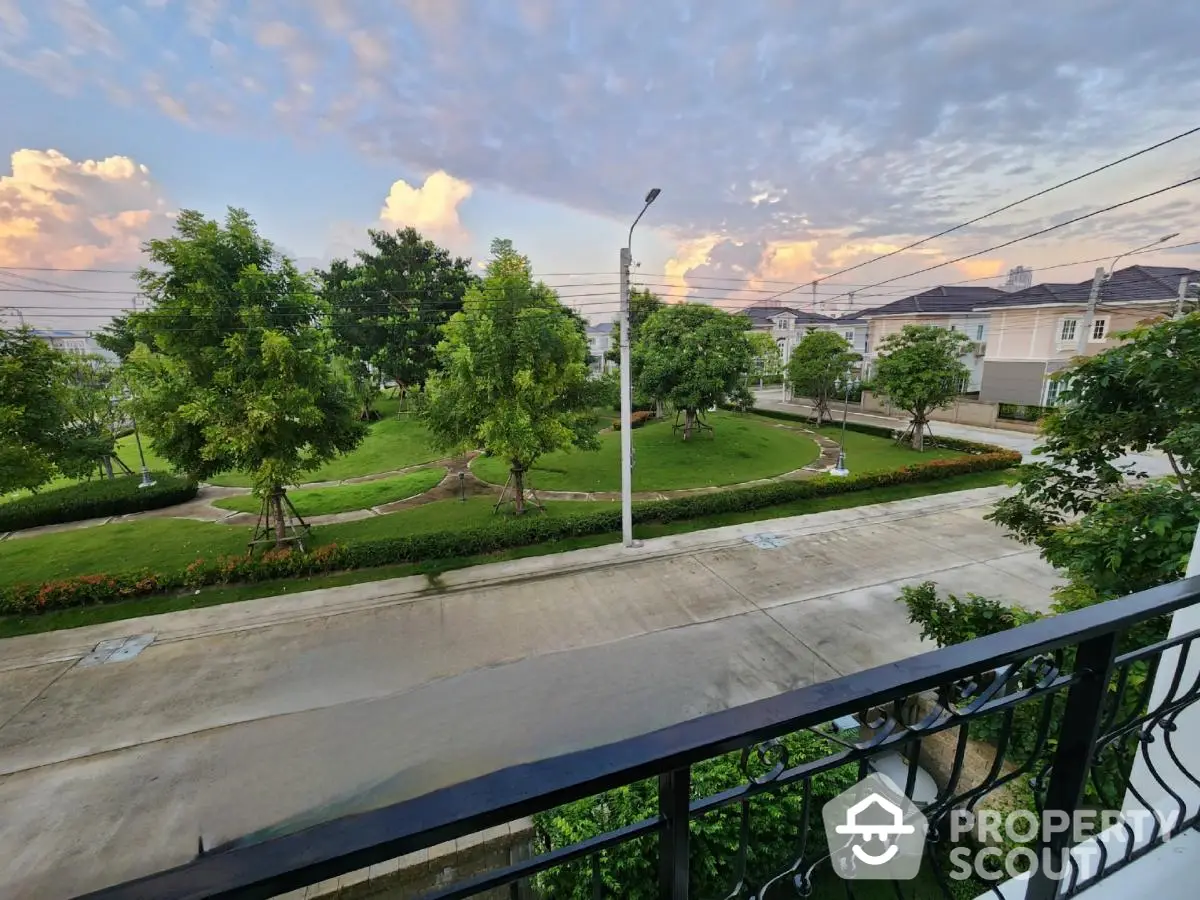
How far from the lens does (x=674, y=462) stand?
1731 cm

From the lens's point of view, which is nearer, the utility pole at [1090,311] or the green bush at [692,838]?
A: the green bush at [692,838]

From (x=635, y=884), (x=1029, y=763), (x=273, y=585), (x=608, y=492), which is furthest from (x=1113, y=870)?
(x=608, y=492)

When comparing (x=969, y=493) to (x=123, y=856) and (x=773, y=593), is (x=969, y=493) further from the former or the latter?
(x=123, y=856)

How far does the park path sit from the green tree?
4427 millimetres

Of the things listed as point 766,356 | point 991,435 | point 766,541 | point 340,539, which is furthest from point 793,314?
point 340,539

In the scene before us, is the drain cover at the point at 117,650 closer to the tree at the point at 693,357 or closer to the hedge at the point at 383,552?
the hedge at the point at 383,552

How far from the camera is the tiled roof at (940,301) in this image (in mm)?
30875

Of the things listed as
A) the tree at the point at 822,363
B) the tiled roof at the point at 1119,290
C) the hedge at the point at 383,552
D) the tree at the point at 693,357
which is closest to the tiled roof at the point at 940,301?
the tiled roof at the point at 1119,290

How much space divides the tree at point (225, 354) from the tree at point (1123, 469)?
9.73 m

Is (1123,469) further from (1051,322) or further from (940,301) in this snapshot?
(940,301)

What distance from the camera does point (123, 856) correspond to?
14.4ft

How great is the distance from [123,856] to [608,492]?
36.0 feet

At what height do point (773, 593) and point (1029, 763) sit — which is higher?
point (1029, 763)

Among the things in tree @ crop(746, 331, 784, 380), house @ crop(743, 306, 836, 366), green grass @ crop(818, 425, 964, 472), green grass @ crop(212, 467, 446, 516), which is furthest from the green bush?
house @ crop(743, 306, 836, 366)
